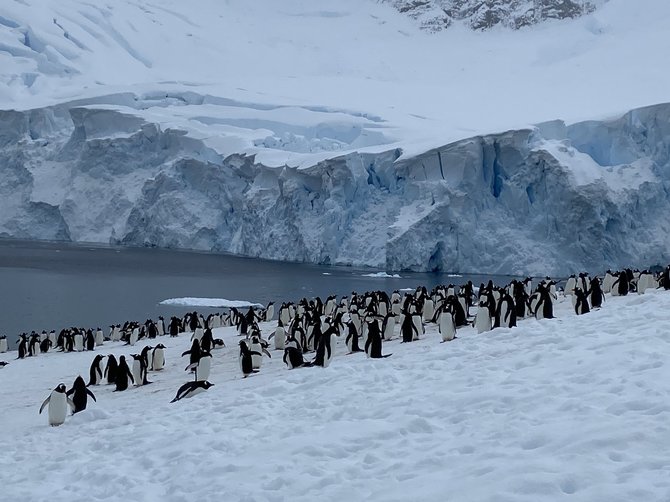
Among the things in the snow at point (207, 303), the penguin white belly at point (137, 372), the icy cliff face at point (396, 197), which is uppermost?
the icy cliff face at point (396, 197)

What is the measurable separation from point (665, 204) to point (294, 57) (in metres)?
69.1

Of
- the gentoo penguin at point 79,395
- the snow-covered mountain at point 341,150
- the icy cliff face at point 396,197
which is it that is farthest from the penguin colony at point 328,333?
the snow-covered mountain at point 341,150

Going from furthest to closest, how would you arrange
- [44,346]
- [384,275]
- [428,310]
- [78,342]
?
[384,275] < [44,346] < [78,342] < [428,310]

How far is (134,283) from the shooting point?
29766 millimetres

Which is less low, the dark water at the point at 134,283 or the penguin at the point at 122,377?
the dark water at the point at 134,283

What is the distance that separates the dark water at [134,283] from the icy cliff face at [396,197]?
169 centimetres

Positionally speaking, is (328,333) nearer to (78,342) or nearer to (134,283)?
(78,342)

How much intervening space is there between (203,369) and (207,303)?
15978 mm

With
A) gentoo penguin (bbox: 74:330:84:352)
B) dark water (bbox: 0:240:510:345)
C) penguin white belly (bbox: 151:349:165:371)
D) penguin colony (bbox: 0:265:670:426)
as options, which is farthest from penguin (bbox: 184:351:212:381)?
dark water (bbox: 0:240:510:345)

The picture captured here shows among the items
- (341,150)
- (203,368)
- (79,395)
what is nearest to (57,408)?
(79,395)

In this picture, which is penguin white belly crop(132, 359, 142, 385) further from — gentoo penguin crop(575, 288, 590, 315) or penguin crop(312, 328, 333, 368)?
gentoo penguin crop(575, 288, 590, 315)

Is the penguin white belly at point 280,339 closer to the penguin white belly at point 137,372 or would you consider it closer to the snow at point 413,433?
the penguin white belly at point 137,372

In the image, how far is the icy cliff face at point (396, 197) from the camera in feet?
107

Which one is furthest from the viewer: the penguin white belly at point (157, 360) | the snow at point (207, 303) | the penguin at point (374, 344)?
the snow at point (207, 303)
